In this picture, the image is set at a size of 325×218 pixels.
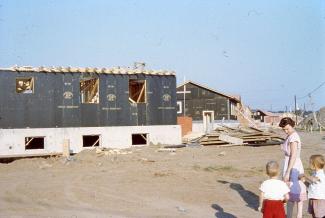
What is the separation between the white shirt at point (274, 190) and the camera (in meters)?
6.38

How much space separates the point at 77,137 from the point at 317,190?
20.3m

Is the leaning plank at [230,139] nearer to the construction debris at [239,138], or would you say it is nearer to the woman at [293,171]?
the construction debris at [239,138]

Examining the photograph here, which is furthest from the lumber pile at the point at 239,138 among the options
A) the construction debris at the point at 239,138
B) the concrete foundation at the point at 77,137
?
the concrete foundation at the point at 77,137

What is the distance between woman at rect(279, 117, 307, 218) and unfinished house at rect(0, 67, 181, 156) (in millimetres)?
18947

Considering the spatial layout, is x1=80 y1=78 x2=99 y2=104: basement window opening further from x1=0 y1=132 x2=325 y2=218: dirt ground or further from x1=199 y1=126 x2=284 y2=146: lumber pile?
x1=199 y1=126 x2=284 y2=146: lumber pile

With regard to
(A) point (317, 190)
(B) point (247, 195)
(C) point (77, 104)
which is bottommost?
(B) point (247, 195)

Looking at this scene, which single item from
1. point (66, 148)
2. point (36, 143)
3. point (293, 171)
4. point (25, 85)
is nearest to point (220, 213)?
point (293, 171)

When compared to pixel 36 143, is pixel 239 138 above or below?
above

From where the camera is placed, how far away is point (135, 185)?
44.0 ft

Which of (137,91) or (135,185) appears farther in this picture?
(137,91)

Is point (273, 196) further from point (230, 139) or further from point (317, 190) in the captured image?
point (230, 139)

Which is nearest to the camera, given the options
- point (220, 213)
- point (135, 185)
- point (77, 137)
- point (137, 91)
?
point (220, 213)

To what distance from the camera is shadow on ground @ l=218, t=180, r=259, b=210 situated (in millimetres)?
10522

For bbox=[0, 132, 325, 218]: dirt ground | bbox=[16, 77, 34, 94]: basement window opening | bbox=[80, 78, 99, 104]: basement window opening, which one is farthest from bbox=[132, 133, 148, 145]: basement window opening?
bbox=[16, 77, 34, 94]: basement window opening
